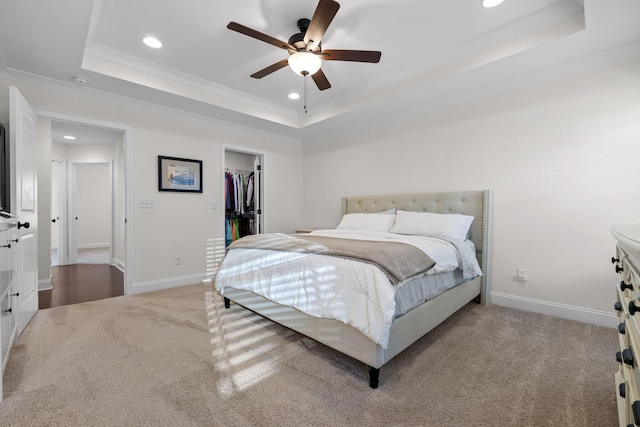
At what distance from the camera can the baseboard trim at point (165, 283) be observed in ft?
11.2

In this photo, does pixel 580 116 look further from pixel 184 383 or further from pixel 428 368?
pixel 184 383

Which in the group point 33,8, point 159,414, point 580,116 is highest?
point 33,8

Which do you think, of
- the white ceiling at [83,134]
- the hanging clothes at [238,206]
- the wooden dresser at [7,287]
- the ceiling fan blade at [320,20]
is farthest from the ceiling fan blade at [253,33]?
the white ceiling at [83,134]

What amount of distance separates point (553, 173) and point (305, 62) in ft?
8.28

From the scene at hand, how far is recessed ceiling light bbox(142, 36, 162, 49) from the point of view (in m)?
2.58

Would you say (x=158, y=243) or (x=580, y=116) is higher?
(x=580, y=116)

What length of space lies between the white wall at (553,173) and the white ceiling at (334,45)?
24 centimetres

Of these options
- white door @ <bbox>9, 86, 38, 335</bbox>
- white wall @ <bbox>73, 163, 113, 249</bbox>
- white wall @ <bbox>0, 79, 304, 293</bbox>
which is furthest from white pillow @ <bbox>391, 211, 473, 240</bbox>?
white wall @ <bbox>73, 163, 113, 249</bbox>

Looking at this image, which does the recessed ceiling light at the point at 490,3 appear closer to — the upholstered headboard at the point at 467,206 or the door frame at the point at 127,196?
the upholstered headboard at the point at 467,206

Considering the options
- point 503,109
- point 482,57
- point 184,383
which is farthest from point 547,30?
point 184,383

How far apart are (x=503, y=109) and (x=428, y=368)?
2711 millimetres

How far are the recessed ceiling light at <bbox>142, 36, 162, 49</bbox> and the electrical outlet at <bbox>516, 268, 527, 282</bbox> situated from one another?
165 inches

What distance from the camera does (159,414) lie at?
1394 mm

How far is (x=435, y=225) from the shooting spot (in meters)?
2.97
